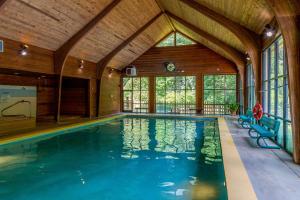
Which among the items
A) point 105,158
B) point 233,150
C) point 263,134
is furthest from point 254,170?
point 105,158

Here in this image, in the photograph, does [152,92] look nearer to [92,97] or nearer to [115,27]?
[92,97]

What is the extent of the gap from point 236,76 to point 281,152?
939 centimetres

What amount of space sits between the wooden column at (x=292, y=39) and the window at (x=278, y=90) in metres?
1.07

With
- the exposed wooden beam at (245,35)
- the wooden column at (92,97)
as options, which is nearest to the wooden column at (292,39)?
the exposed wooden beam at (245,35)

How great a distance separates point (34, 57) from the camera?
8211mm

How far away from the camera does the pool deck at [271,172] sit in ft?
8.74

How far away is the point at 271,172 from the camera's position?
11.1 ft

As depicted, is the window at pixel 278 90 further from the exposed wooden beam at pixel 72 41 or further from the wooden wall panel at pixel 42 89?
the wooden wall panel at pixel 42 89

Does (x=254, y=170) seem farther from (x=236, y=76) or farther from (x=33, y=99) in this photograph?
(x=236, y=76)

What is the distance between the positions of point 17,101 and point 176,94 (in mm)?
8578

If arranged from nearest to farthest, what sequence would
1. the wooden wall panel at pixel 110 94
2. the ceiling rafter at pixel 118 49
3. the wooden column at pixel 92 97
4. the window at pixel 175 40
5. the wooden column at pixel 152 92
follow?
the ceiling rafter at pixel 118 49
the wooden column at pixel 92 97
the wooden wall panel at pixel 110 94
the window at pixel 175 40
the wooden column at pixel 152 92

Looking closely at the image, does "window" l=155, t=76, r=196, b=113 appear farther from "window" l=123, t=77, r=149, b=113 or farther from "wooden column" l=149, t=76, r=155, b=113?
"window" l=123, t=77, r=149, b=113

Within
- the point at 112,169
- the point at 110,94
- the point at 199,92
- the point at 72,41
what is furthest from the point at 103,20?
the point at 199,92

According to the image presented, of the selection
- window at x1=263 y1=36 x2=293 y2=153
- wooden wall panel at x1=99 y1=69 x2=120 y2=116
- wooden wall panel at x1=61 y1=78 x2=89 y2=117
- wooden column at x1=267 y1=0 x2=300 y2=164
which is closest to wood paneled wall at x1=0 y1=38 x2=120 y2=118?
wooden wall panel at x1=99 y1=69 x2=120 y2=116
